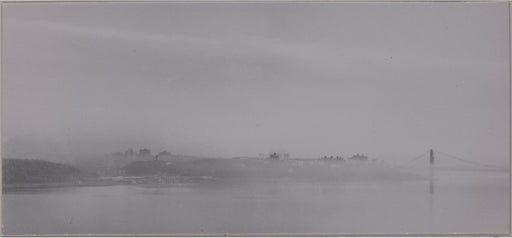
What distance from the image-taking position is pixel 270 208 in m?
1.38

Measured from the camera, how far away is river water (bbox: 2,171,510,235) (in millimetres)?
1375

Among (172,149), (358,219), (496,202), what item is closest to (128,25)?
(172,149)

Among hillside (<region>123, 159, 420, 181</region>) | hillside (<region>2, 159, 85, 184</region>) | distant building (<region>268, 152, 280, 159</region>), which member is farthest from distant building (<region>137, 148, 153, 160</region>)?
distant building (<region>268, 152, 280, 159</region>)

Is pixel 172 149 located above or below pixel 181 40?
below

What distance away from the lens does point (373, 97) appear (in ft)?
4.55

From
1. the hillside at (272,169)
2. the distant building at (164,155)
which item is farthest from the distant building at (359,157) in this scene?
the distant building at (164,155)

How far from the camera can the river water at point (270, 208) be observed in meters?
1.38

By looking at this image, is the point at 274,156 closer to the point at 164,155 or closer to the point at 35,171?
the point at 164,155

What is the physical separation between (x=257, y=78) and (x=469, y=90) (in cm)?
59

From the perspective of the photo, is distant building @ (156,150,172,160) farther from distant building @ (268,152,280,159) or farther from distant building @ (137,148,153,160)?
distant building @ (268,152,280,159)

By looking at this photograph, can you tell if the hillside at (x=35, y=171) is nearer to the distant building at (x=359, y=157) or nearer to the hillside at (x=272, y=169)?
the hillside at (x=272, y=169)

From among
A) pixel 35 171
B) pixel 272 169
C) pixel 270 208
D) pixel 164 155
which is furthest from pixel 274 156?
pixel 35 171

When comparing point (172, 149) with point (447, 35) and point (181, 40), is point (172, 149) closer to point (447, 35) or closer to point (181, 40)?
point (181, 40)

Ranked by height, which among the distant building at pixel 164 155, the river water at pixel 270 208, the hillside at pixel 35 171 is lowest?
the river water at pixel 270 208
